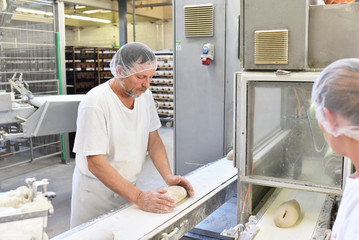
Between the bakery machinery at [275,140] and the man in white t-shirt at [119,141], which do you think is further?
the man in white t-shirt at [119,141]

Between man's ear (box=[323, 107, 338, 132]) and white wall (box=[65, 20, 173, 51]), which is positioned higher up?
white wall (box=[65, 20, 173, 51])

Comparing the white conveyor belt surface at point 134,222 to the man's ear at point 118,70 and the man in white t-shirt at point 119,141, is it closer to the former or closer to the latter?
the man in white t-shirt at point 119,141

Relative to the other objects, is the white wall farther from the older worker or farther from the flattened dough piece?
the older worker

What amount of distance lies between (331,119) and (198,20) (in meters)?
2.41

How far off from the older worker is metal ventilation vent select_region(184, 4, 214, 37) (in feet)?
7.49

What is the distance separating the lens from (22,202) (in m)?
1.04

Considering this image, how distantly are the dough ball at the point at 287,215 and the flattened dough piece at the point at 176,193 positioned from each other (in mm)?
454

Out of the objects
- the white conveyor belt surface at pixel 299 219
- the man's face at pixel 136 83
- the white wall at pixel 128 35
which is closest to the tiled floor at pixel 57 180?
Result: the white conveyor belt surface at pixel 299 219

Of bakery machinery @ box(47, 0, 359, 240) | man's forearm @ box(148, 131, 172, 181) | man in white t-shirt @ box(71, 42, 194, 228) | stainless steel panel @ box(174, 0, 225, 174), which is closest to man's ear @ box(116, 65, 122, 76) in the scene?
man in white t-shirt @ box(71, 42, 194, 228)

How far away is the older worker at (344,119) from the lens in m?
0.89

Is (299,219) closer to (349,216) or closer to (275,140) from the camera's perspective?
(275,140)

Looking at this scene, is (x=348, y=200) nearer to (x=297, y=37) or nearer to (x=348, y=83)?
(x=348, y=83)

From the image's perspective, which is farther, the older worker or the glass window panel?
the glass window panel

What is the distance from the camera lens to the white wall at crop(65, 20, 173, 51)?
14156 millimetres
